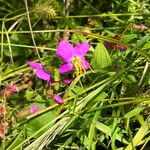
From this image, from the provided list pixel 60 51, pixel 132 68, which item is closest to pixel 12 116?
pixel 60 51

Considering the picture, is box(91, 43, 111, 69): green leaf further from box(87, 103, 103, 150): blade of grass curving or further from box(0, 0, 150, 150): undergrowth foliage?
box(87, 103, 103, 150): blade of grass curving

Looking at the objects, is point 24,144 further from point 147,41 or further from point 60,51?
point 147,41

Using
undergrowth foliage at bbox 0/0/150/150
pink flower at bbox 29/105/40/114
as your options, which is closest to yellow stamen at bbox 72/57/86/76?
undergrowth foliage at bbox 0/0/150/150

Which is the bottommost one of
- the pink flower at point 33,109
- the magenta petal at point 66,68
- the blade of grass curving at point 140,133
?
the blade of grass curving at point 140,133

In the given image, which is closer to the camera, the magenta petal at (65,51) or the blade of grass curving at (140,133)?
the blade of grass curving at (140,133)

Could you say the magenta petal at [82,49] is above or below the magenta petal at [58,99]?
above

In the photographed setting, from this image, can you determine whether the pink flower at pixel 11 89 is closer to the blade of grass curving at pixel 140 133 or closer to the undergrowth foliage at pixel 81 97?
the undergrowth foliage at pixel 81 97

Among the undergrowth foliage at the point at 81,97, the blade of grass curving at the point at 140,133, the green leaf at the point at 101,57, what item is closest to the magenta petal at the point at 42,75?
the undergrowth foliage at the point at 81,97
